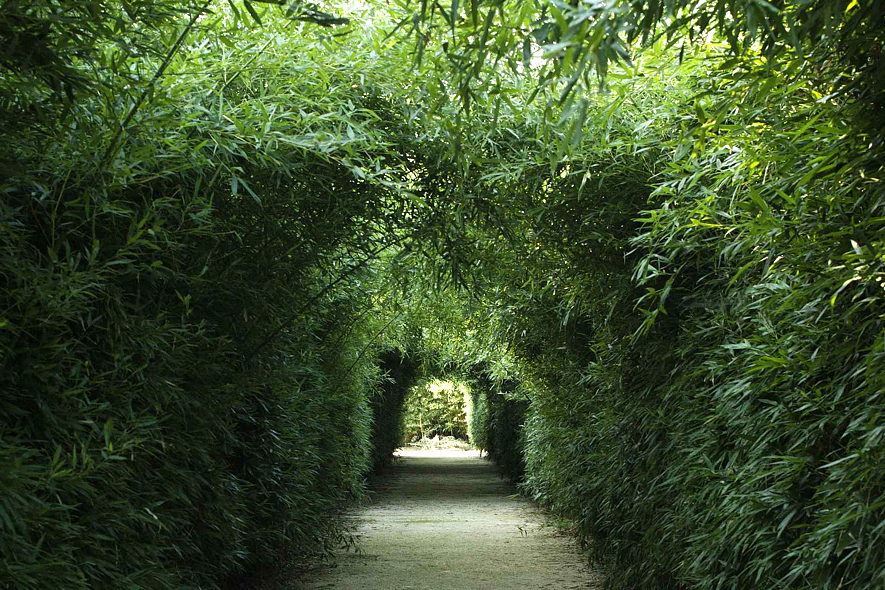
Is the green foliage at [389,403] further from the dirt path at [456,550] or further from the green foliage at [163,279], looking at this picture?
the green foliage at [163,279]

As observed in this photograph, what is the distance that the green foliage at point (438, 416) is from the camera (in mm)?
28839

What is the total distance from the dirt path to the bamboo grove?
1035mm

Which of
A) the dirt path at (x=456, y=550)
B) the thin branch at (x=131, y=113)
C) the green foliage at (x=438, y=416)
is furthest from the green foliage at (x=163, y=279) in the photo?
the green foliage at (x=438, y=416)

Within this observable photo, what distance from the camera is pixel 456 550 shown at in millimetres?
6273

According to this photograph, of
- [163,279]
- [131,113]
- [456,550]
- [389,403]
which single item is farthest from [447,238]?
[389,403]

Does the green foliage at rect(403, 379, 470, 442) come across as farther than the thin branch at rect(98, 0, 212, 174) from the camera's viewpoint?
Yes

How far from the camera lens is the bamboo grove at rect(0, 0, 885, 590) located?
1879mm

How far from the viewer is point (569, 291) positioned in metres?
4.21

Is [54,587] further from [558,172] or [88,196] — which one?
[558,172]

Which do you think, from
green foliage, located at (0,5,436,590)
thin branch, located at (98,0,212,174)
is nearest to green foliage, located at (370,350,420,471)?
green foliage, located at (0,5,436,590)

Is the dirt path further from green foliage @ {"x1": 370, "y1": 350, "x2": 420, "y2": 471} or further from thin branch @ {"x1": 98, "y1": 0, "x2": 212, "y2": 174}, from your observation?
thin branch @ {"x1": 98, "y1": 0, "x2": 212, "y2": 174}

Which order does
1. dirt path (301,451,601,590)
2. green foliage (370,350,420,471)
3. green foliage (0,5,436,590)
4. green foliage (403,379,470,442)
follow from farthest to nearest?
green foliage (403,379,470,442) < green foliage (370,350,420,471) < dirt path (301,451,601,590) < green foliage (0,5,436,590)

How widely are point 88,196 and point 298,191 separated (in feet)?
3.37

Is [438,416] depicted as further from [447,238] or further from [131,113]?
[131,113]
